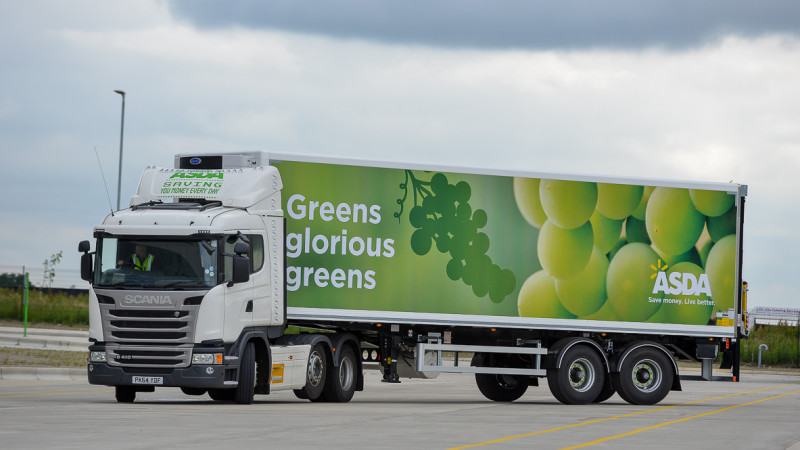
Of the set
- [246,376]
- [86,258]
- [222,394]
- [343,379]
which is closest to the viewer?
[86,258]

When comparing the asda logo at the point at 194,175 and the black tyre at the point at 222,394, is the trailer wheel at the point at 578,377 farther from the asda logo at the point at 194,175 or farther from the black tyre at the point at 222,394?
the asda logo at the point at 194,175

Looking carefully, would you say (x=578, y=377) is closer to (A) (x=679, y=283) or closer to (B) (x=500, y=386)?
(B) (x=500, y=386)

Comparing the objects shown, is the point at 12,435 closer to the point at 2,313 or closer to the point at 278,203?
the point at 278,203

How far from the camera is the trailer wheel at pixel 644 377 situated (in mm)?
22328

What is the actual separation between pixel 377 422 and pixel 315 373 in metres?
4.61

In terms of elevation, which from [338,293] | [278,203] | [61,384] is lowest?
[61,384]

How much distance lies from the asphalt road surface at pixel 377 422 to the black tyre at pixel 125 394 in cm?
36

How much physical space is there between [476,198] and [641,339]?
13.9 ft

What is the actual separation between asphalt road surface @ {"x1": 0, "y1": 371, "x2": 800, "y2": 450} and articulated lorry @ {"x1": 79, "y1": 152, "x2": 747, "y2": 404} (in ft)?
2.28

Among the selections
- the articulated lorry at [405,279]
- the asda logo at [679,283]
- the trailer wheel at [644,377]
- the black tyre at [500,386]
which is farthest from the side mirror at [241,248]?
the asda logo at [679,283]

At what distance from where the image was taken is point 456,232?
21.7 meters

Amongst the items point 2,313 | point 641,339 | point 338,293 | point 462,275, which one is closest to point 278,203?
point 338,293

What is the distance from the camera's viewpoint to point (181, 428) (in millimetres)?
14469

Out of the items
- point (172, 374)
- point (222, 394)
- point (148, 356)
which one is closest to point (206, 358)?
point (172, 374)
